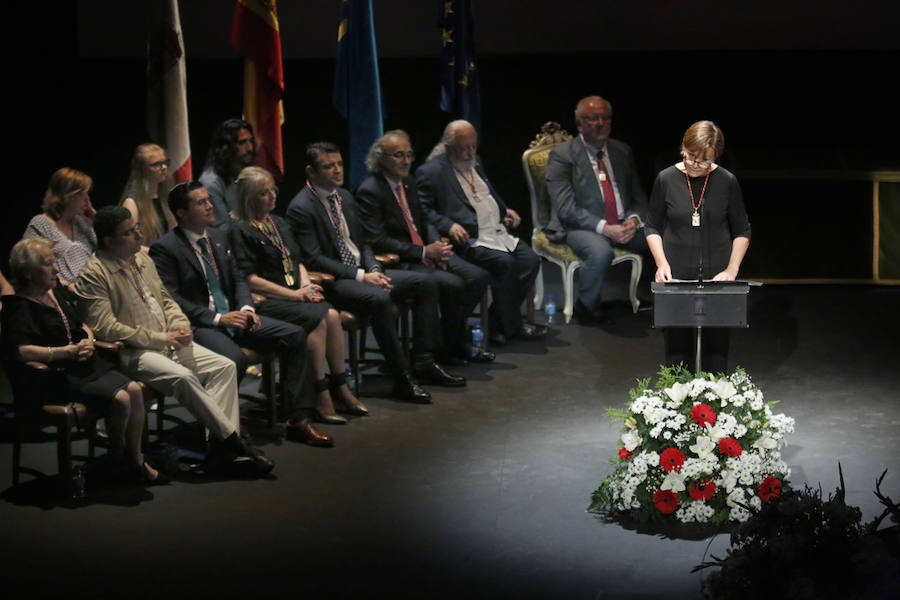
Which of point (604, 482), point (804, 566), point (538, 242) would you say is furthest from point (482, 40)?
point (804, 566)

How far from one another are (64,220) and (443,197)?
2524 mm

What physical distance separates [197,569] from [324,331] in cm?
206

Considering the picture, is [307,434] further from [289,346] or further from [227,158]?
[227,158]

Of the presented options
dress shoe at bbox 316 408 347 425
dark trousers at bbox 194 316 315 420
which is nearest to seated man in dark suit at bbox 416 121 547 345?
dress shoe at bbox 316 408 347 425

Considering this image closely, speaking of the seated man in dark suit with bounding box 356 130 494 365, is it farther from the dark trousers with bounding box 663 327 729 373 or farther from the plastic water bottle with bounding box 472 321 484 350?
the dark trousers with bounding box 663 327 729 373

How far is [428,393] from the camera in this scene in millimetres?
6723

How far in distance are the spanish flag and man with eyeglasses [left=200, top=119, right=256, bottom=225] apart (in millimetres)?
516

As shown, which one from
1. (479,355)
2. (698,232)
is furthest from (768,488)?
(479,355)

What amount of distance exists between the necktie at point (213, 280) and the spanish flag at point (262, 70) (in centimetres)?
147

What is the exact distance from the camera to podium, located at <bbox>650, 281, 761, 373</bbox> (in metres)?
5.23

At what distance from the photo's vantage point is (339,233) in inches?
272

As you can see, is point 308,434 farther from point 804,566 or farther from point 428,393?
point 804,566

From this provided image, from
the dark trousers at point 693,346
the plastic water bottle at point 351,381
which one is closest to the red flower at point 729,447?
the dark trousers at point 693,346

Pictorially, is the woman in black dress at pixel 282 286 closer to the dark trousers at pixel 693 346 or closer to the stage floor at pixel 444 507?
the stage floor at pixel 444 507
